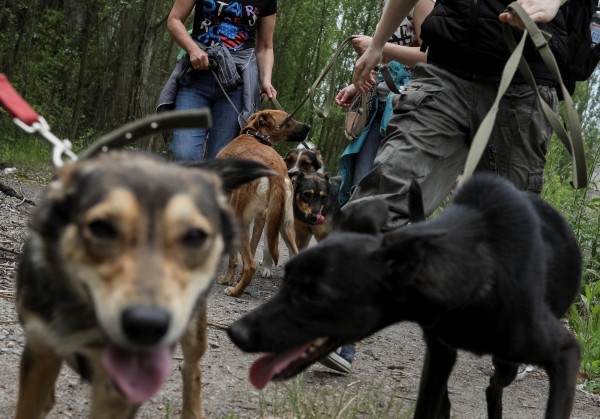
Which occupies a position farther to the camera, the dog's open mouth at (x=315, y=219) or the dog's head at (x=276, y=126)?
the dog's open mouth at (x=315, y=219)

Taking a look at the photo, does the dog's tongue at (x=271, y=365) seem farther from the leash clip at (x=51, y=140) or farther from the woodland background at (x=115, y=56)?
the woodland background at (x=115, y=56)

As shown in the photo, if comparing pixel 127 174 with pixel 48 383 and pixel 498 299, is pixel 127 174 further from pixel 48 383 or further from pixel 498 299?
pixel 498 299

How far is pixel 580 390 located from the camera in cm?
529

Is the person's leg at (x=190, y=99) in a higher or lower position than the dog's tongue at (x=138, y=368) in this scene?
higher

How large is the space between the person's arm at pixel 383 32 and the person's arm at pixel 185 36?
2403mm

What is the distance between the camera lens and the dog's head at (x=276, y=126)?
27.4 ft

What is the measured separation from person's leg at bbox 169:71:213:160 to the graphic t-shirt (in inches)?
13.3

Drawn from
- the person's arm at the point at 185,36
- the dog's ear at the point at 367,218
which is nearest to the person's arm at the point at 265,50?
the person's arm at the point at 185,36

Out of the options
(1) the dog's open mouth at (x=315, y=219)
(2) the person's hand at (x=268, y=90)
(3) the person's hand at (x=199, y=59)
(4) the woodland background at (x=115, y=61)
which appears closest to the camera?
(3) the person's hand at (x=199, y=59)

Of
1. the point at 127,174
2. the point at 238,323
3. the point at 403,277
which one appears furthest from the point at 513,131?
the point at 127,174

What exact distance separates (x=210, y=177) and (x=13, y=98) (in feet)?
2.51

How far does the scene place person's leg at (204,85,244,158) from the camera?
281 inches

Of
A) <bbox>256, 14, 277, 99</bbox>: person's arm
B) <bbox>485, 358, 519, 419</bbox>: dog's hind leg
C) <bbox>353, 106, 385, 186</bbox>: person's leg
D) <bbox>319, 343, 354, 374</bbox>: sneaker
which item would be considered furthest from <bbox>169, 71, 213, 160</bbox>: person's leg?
<bbox>485, 358, 519, 419</bbox>: dog's hind leg

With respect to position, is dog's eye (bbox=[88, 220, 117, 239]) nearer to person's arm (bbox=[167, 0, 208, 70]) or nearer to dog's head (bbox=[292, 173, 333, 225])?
person's arm (bbox=[167, 0, 208, 70])
